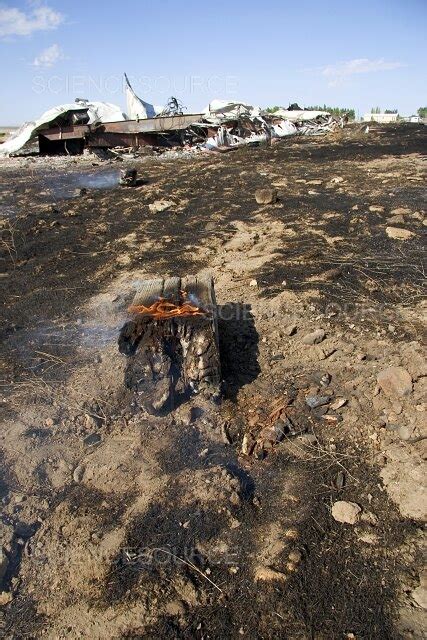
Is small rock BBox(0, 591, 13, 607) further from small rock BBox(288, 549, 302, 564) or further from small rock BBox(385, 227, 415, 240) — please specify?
small rock BBox(385, 227, 415, 240)

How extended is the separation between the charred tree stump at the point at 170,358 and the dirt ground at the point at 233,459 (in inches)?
4.5

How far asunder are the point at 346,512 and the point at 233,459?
2.39 ft

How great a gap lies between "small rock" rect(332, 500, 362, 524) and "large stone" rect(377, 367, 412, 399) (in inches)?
36.9

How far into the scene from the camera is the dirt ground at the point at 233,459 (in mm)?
1971

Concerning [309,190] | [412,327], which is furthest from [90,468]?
[309,190]

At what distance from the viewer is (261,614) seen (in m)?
1.91

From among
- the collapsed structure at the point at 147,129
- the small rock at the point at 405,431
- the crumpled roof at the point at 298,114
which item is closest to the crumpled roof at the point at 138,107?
the collapsed structure at the point at 147,129

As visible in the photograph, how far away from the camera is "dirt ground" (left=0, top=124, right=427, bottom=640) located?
197 cm

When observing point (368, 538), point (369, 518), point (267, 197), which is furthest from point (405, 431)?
point (267, 197)

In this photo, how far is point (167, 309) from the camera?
3.31 m

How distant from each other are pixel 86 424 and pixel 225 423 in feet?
3.16

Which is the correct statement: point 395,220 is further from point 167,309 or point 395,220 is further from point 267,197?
point 167,309

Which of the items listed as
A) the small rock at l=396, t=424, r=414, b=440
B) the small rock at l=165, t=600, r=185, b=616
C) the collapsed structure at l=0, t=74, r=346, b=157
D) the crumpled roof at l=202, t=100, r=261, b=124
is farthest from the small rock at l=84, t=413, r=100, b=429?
the crumpled roof at l=202, t=100, r=261, b=124

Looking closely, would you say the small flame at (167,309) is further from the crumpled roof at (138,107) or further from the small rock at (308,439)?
the crumpled roof at (138,107)
